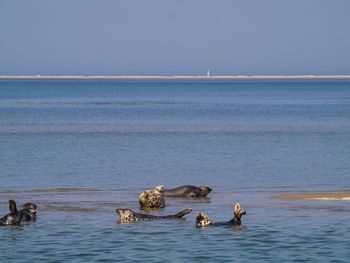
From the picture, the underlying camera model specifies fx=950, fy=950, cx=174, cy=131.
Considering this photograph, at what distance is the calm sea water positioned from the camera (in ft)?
52.4

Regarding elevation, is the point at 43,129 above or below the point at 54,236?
above

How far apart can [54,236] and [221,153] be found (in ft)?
68.3

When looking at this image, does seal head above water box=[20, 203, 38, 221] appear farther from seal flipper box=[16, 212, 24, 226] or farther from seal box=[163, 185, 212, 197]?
seal box=[163, 185, 212, 197]

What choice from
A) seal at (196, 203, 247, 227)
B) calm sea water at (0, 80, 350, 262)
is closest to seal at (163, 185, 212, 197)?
calm sea water at (0, 80, 350, 262)

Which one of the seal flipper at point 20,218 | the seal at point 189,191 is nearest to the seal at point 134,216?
the seal flipper at point 20,218

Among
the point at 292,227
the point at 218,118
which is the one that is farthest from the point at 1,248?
the point at 218,118

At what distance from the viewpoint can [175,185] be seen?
87.8 feet

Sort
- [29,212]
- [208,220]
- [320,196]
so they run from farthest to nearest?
[320,196]
[29,212]
[208,220]

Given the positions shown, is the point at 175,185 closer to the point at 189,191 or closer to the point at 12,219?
the point at 189,191

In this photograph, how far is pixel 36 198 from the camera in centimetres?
2319

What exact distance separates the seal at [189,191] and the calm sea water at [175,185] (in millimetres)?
229

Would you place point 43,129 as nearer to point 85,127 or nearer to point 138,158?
point 85,127

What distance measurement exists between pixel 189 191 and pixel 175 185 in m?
2.94

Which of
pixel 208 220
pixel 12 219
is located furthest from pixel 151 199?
pixel 12 219
